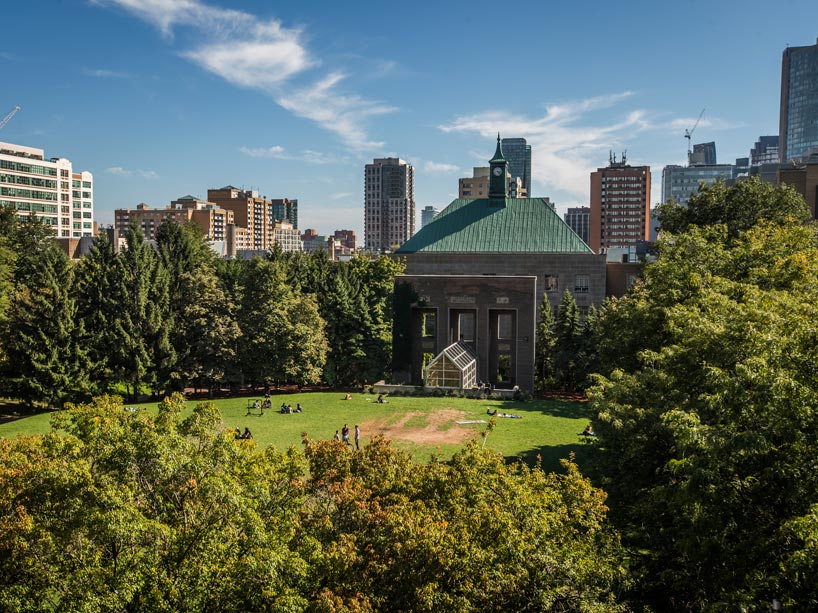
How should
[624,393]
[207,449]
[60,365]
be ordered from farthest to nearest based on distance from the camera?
[60,365], [624,393], [207,449]

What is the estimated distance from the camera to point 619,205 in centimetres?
14712

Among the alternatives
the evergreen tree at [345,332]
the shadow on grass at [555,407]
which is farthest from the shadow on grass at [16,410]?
the shadow on grass at [555,407]

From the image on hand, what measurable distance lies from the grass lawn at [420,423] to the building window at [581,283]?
21.5m

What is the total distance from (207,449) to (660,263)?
2270 cm

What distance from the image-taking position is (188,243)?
59.3 meters

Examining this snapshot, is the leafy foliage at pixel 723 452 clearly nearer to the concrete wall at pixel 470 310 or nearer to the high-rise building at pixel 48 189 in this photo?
the concrete wall at pixel 470 310

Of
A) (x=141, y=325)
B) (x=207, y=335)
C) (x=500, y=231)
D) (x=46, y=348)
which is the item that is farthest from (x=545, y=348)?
(x=46, y=348)

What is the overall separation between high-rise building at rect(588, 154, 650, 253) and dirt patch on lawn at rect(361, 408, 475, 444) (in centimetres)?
11695

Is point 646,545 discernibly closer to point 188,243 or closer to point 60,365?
point 60,365

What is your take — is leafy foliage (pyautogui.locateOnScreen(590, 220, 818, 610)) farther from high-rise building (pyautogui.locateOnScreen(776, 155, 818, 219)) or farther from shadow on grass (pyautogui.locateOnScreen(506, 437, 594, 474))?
high-rise building (pyautogui.locateOnScreen(776, 155, 818, 219))

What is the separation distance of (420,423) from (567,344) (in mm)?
21884

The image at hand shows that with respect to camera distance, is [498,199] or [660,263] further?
[498,199]

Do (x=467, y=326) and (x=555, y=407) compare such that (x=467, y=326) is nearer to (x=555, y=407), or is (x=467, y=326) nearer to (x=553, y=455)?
(x=555, y=407)

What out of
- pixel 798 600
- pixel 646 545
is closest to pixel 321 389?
pixel 646 545
